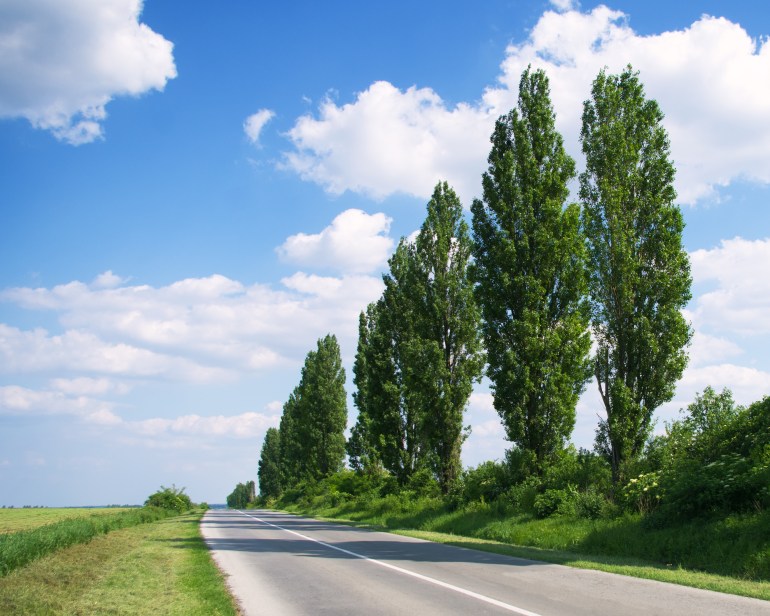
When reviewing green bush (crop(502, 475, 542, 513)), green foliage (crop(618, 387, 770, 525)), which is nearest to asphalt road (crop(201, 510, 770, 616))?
green foliage (crop(618, 387, 770, 525))

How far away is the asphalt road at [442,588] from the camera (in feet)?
28.0

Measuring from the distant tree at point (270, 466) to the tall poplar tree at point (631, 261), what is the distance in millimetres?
83050

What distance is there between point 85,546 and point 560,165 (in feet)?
76.4

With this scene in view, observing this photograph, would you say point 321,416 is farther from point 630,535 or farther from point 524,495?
point 630,535

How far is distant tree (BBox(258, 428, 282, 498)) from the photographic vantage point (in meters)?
102

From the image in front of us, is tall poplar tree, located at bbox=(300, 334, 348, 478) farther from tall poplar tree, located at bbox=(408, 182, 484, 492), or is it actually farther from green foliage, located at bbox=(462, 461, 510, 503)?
green foliage, located at bbox=(462, 461, 510, 503)

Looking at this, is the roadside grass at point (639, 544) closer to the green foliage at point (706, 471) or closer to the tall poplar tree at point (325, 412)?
the green foliage at point (706, 471)

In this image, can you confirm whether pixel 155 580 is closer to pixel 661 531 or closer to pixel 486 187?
pixel 661 531

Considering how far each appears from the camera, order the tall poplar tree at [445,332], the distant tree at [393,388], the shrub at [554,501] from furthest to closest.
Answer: the distant tree at [393,388] < the tall poplar tree at [445,332] < the shrub at [554,501]

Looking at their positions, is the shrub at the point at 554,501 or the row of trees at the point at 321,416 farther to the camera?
the row of trees at the point at 321,416

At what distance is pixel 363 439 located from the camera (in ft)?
172

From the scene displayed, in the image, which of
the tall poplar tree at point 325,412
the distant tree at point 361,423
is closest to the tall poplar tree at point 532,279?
the distant tree at point 361,423

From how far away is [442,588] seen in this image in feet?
33.9

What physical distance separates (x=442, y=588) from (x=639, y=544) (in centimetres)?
720
